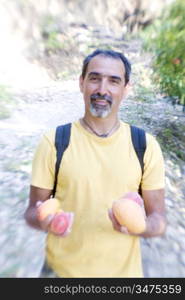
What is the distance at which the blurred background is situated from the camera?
3.16m

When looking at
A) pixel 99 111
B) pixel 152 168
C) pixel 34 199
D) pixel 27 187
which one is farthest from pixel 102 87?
pixel 27 187

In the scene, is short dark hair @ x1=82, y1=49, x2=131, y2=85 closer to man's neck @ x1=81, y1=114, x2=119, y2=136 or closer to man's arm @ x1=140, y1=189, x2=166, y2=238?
man's neck @ x1=81, y1=114, x2=119, y2=136

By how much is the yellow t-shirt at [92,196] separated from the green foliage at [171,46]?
10.4 ft

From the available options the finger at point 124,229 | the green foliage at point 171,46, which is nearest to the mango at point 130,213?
the finger at point 124,229

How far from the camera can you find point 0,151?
486 centimetres

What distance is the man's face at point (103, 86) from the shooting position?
172 centimetres

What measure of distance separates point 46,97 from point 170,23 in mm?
4266

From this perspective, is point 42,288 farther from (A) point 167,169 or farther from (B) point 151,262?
(A) point 167,169

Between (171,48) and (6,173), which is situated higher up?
(171,48)

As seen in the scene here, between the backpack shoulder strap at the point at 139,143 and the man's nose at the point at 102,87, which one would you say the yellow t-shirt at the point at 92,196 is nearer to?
the backpack shoulder strap at the point at 139,143

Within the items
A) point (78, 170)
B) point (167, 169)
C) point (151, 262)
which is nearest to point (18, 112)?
point (167, 169)

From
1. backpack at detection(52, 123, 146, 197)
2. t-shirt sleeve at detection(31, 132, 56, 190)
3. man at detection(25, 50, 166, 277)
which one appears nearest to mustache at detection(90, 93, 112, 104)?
man at detection(25, 50, 166, 277)

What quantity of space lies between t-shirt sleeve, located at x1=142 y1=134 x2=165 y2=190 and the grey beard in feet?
0.78

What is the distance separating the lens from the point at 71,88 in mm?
9398
